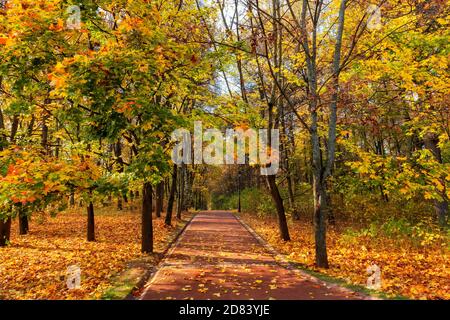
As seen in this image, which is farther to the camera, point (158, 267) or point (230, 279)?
point (158, 267)

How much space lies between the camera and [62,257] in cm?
1123

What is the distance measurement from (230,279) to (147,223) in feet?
15.9

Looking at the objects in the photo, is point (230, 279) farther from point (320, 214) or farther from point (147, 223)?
Result: point (147, 223)

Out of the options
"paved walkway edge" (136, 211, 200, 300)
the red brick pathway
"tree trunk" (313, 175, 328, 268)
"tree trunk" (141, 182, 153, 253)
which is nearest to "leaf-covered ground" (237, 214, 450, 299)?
"tree trunk" (313, 175, 328, 268)

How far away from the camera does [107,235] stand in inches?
644

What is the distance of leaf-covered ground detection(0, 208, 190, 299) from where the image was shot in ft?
25.1

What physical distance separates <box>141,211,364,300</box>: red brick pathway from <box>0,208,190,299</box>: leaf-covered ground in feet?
4.19

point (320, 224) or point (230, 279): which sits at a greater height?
point (320, 224)

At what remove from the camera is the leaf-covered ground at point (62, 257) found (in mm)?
7656

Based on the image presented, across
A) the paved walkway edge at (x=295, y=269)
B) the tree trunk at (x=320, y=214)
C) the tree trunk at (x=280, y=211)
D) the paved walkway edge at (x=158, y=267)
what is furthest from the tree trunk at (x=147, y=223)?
the tree trunk at (x=320, y=214)

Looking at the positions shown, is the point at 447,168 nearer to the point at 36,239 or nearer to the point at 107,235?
the point at 107,235

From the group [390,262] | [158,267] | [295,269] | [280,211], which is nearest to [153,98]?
[158,267]
